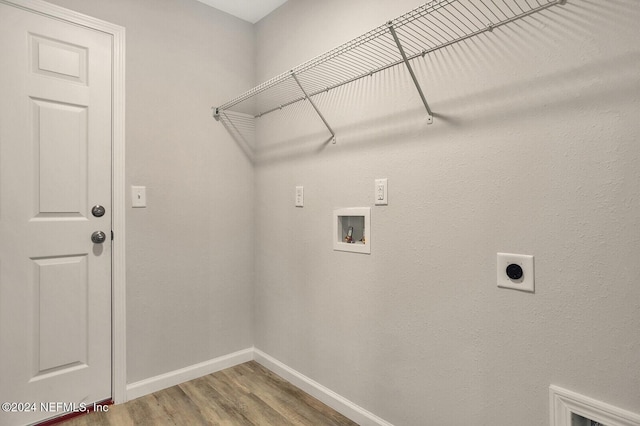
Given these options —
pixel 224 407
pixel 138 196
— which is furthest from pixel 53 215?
pixel 224 407

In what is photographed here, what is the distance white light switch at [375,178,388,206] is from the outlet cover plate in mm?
542

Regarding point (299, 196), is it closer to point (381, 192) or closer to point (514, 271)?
point (381, 192)

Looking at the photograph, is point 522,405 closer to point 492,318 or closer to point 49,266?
point 492,318

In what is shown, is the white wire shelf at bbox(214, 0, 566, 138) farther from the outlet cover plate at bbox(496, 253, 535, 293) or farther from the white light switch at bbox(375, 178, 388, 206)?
the outlet cover plate at bbox(496, 253, 535, 293)

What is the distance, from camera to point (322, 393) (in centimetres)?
188

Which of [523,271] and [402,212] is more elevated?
[402,212]

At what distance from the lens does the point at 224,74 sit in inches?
90.0

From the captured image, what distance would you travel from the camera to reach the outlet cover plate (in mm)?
1131

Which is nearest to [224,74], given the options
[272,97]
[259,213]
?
[272,97]

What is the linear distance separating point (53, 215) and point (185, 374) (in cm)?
118

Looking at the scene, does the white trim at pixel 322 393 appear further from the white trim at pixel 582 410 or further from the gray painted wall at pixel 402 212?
the white trim at pixel 582 410

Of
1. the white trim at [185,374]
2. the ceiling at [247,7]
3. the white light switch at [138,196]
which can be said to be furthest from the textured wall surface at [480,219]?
the white light switch at [138,196]

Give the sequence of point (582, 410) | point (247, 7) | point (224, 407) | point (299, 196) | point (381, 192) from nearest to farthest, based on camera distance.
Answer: point (582, 410) < point (381, 192) < point (224, 407) < point (299, 196) < point (247, 7)

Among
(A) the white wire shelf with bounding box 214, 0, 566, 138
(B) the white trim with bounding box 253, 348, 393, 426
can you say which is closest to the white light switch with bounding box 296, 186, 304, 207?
(A) the white wire shelf with bounding box 214, 0, 566, 138
